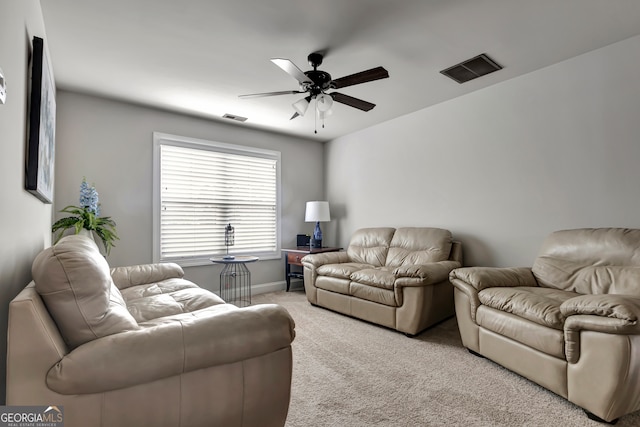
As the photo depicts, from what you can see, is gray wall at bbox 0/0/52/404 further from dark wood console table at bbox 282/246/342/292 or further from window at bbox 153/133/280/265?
dark wood console table at bbox 282/246/342/292

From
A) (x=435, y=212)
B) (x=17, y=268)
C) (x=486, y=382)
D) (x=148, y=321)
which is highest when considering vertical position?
(x=435, y=212)

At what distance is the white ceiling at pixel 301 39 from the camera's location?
223cm

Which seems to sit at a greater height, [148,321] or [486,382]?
[148,321]

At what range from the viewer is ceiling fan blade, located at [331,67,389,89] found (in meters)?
2.41

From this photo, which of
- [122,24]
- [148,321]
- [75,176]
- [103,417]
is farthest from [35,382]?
[75,176]

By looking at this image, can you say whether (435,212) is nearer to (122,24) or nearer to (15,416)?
(122,24)

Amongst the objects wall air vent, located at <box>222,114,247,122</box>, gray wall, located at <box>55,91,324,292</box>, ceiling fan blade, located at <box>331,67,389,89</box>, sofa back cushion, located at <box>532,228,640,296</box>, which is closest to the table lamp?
gray wall, located at <box>55,91,324,292</box>

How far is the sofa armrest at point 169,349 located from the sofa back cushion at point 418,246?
250 cm

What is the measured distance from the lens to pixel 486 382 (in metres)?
2.21

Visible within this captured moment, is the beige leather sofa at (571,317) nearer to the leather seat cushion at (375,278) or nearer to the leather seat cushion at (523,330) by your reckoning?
the leather seat cushion at (523,330)

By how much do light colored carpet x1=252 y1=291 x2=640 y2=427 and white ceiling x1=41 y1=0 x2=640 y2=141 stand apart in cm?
257

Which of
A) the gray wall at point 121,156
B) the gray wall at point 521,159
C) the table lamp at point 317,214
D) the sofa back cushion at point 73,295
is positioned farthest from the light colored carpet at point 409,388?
the gray wall at point 121,156

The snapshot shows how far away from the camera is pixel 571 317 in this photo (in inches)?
74.5

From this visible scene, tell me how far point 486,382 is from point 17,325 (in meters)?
2.55
